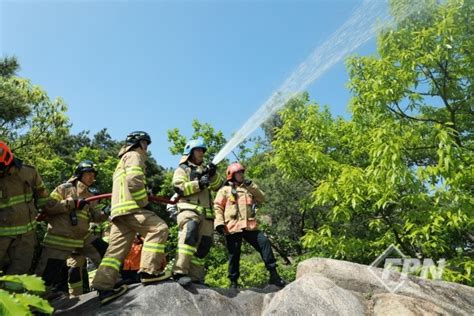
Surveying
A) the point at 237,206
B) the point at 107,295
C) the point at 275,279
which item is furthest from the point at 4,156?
the point at 275,279

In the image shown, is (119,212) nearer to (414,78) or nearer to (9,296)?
(9,296)

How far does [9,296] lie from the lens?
1567 mm

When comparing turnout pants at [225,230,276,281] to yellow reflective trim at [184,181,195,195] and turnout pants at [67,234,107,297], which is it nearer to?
yellow reflective trim at [184,181,195,195]

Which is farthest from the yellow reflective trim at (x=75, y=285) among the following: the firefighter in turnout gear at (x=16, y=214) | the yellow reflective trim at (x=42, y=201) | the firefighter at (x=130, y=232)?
the firefighter at (x=130, y=232)

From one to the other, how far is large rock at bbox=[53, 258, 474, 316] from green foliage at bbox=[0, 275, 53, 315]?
4.11 metres

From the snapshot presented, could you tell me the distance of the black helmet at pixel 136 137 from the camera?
20.7 feet

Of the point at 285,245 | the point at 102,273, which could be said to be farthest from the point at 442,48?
the point at 285,245

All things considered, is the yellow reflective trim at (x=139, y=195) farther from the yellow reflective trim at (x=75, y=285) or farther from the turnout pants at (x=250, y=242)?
the yellow reflective trim at (x=75, y=285)

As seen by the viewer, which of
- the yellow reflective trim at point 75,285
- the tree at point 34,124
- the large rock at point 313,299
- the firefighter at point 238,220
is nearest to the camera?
the large rock at point 313,299

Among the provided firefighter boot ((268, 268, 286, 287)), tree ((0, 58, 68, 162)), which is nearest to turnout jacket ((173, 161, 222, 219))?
firefighter boot ((268, 268, 286, 287))

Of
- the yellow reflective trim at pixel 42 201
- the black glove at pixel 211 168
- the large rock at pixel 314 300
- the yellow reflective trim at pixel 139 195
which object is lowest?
the large rock at pixel 314 300

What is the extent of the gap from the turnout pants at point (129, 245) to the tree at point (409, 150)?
12.6 ft

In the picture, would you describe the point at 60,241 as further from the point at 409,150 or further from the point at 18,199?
the point at 409,150

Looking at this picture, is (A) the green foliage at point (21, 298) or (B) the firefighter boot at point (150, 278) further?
(B) the firefighter boot at point (150, 278)
